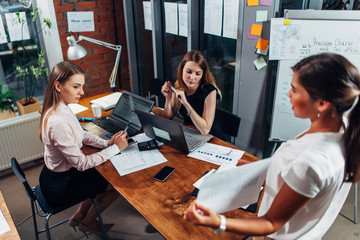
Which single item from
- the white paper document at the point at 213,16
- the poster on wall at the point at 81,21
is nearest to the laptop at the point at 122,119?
the white paper document at the point at 213,16

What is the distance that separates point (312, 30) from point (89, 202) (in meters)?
2.16

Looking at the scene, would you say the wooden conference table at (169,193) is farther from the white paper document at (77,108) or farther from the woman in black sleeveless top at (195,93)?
the white paper document at (77,108)

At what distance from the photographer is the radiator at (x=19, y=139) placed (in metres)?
2.88

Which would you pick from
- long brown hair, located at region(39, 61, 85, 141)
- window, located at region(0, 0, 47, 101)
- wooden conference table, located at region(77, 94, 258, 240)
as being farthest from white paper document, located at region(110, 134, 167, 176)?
window, located at region(0, 0, 47, 101)

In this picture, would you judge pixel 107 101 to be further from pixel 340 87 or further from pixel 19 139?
pixel 340 87

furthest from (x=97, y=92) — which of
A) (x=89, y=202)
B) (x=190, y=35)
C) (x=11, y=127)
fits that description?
(x=89, y=202)

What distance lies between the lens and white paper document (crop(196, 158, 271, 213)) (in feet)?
3.30

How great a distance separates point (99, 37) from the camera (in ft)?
11.5

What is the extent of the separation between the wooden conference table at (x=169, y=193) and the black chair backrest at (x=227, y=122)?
0.31 m

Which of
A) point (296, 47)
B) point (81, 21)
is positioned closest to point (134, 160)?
point (296, 47)

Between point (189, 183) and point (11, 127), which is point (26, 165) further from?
point (189, 183)

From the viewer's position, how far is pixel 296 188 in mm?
908

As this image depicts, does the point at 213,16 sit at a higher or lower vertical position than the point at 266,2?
lower

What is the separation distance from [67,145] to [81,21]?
6.86ft
